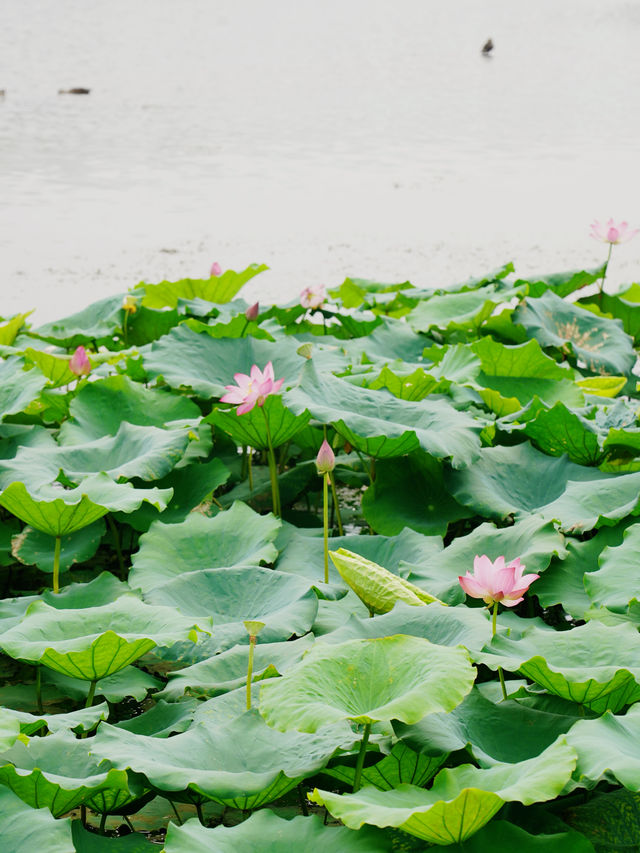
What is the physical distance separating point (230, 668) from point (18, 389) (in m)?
1.01

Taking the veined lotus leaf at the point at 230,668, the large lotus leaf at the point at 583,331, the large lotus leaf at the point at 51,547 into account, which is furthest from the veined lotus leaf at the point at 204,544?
the large lotus leaf at the point at 583,331

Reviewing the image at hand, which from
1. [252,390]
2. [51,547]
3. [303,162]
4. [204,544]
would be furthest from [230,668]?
[303,162]

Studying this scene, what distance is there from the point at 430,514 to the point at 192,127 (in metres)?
8.50

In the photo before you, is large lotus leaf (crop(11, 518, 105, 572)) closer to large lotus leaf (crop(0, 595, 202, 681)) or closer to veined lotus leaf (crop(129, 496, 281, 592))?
veined lotus leaf (crop(129, 496, 281, 592))

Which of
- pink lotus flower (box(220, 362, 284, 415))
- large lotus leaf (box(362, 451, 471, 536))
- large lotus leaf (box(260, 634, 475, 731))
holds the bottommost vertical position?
large lotus leaf (box(362, 451, 471, 536))

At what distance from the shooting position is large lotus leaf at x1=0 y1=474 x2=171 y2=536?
156 cm

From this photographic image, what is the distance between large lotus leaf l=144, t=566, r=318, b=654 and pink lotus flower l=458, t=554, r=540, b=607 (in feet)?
0.91

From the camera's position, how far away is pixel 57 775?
1.10 m

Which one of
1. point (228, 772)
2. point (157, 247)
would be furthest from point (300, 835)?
point (157, 247)

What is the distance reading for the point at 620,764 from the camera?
0.96m

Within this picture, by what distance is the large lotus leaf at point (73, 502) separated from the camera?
1562 millimetres

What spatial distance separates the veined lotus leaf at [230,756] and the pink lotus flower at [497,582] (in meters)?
0.24

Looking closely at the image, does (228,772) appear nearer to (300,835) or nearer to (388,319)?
(300,835)

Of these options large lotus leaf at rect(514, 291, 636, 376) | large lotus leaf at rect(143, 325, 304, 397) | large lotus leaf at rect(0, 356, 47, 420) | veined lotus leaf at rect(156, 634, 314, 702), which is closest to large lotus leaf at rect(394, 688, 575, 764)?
veined lotus leaf at rect(156, 634, 314, 702)
